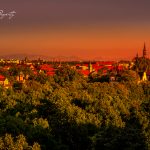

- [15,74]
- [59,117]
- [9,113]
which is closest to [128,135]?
[59,117]

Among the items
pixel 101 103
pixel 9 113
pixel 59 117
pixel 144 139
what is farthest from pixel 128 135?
pixel 9 113

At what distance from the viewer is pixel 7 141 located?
31016 mm

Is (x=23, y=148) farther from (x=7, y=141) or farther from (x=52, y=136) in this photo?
(x=52, y=136)

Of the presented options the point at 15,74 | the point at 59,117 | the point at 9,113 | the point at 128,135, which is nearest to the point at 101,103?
the point at 59,117

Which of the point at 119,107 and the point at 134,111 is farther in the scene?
the point at 119,107

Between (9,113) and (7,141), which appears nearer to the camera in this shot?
(7,141)

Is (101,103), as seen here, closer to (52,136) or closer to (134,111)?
(134,111)

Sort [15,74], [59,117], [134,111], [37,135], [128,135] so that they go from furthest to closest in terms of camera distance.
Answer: [15,74] → [134,111] → [59,117] → [37,135] → [128,135]

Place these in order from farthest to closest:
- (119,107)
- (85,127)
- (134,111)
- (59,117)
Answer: (119,107) → (134,111) → (59,117) → (85,127)

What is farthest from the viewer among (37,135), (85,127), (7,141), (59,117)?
(59,117)

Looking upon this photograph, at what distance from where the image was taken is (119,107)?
170 feet

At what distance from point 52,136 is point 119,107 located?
1490cm

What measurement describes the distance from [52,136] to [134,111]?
12.8m

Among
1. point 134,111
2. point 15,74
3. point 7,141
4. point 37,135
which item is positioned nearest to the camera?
point 7,141
